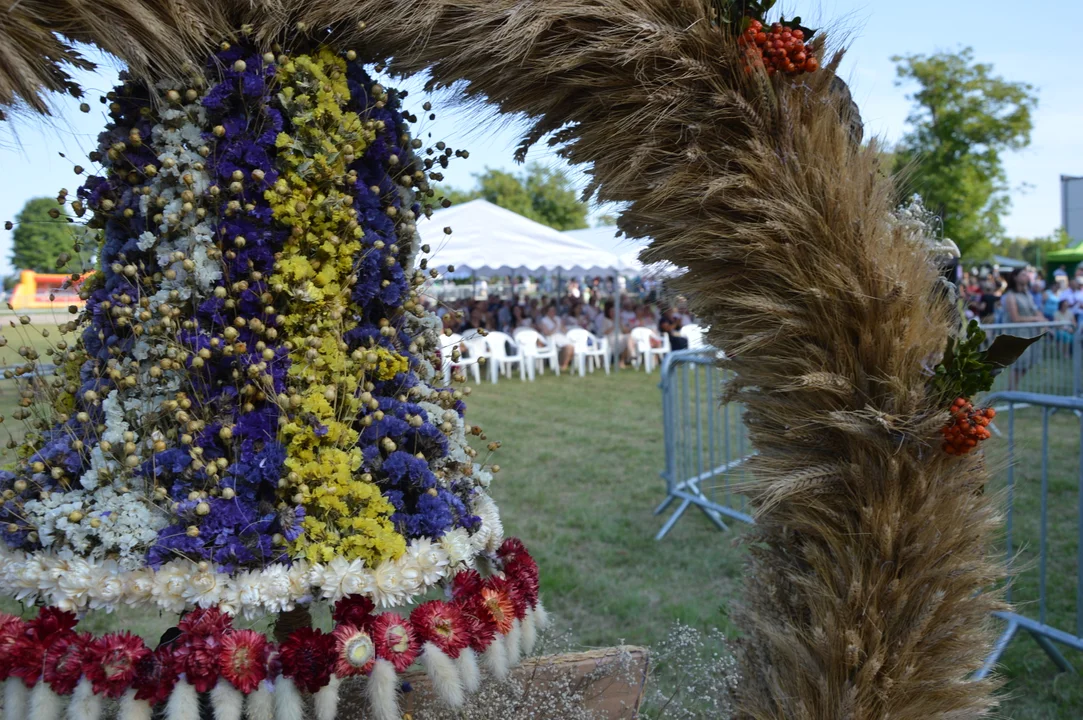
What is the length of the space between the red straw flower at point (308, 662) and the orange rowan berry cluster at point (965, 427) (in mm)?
1414

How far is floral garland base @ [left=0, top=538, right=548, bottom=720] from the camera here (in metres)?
1.59

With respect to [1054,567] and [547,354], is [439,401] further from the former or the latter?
[547,354]

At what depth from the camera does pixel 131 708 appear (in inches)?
63.1

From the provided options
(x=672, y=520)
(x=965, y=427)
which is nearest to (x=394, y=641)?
(x=965, y=427)

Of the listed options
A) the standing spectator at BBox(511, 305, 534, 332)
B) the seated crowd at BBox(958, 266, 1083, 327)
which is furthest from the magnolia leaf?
the standing spectator at BBox(511, 305, 534, 332)

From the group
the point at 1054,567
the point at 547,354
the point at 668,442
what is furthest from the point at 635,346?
the point at 1054,567

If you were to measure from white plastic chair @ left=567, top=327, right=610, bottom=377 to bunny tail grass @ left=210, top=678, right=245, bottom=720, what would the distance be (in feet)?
45.4

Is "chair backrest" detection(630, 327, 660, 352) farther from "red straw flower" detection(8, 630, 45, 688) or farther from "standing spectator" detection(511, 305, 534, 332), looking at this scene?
"red straw flower" detection(8, 630, 45, 688)

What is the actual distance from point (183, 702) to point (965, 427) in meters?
1.74

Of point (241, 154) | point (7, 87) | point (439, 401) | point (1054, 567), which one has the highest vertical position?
point (7, 87)

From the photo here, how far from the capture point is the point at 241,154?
179 cm

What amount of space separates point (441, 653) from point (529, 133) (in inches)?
50.4

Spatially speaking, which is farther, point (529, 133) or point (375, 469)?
point (529, 133)

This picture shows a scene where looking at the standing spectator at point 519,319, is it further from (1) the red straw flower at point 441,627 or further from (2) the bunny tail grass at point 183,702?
(2) the bunny tail grass at point 183,702
